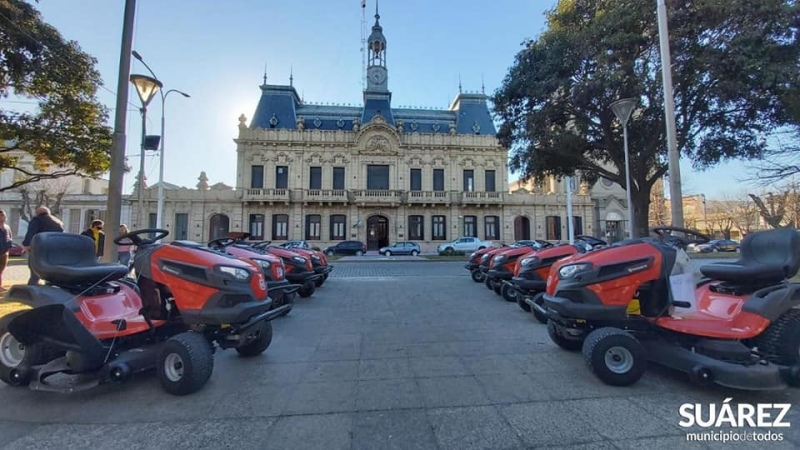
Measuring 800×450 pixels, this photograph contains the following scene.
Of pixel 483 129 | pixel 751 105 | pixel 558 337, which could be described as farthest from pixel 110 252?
pixel 483 129

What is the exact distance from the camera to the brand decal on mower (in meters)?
2.65

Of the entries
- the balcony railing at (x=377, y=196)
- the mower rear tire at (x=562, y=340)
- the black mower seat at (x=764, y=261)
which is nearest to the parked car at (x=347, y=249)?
the balcony railing at (x=377, y=196)

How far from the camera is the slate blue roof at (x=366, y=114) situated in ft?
123

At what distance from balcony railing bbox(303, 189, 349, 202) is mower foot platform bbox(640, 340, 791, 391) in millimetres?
32207

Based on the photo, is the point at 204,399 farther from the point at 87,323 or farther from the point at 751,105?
the point at 751,105

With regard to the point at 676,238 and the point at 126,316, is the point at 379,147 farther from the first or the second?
the point at 126,316

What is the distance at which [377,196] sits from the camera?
114 ft

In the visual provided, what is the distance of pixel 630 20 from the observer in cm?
1294

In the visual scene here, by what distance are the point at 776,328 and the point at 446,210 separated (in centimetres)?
3336

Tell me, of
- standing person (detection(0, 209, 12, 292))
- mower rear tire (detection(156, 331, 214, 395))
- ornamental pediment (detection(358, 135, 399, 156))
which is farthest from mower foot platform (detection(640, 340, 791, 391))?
ornamental pediment (detection(358, 135, 399, 156))

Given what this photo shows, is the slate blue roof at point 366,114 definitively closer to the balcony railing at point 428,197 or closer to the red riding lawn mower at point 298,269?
the balcony railing at point 428,197

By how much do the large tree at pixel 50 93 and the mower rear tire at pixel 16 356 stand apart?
8.64m

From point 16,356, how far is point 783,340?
6.63m

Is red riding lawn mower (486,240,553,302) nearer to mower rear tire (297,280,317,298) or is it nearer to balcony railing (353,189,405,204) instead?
mower rear tire (297,280,317,298)
